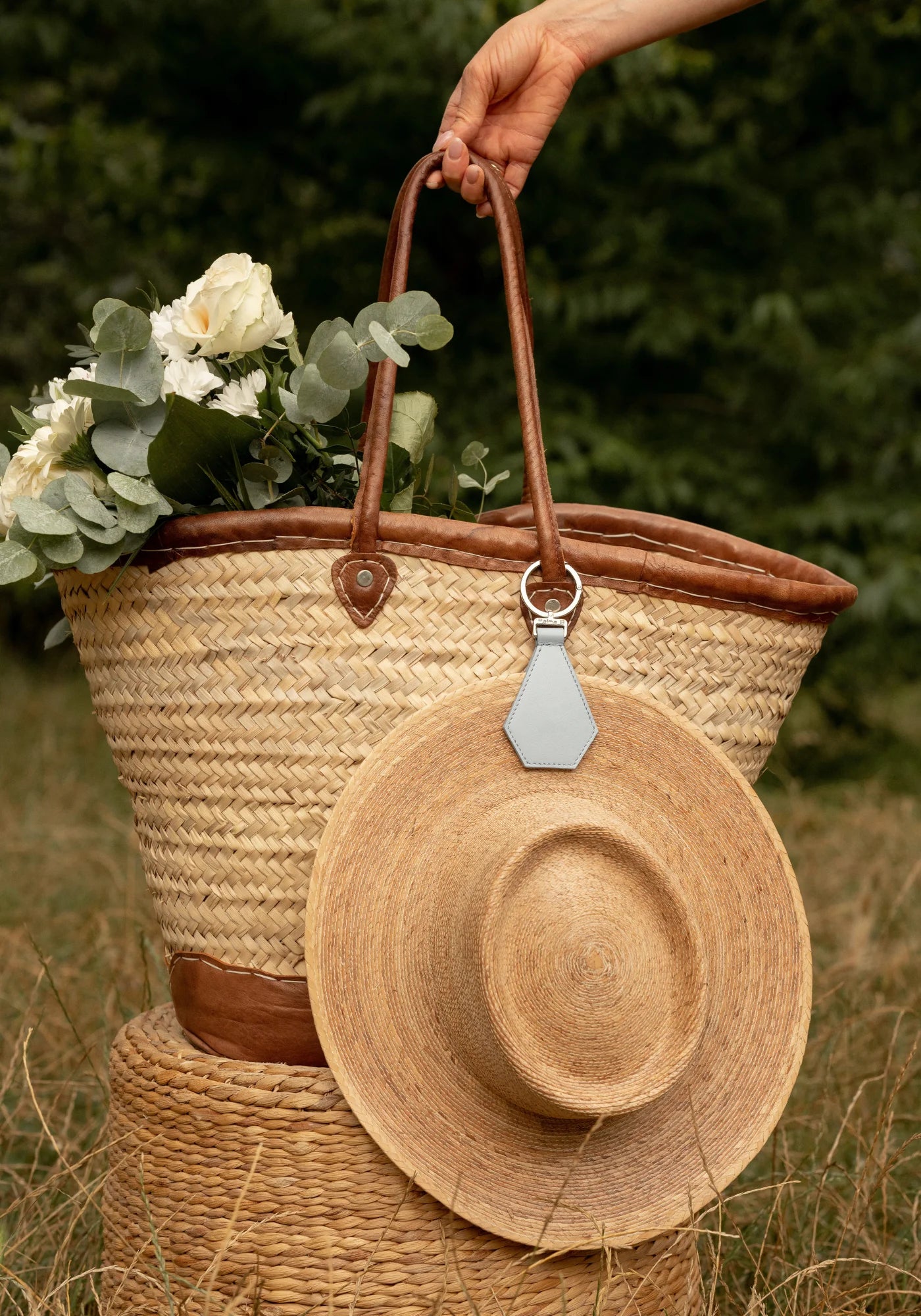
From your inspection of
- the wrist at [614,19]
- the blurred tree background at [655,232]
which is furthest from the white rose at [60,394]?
the blurred tree background at [655,232]

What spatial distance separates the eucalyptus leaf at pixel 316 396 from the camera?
1119mm

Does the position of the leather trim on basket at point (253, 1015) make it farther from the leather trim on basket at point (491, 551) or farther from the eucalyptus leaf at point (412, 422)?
the eucalyptus leaf at point (412, 422)

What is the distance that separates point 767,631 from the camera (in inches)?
46.7

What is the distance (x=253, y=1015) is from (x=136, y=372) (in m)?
0.60

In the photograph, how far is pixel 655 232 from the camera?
3.64 meters

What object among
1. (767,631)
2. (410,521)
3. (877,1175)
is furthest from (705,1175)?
(410,521)

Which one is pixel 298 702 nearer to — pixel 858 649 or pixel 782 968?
pixel 782 968

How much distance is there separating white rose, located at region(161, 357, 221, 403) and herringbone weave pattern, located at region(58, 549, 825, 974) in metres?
0.16

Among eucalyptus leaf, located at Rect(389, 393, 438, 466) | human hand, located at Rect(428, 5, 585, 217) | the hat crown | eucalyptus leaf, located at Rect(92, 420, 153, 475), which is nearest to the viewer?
the hat crown

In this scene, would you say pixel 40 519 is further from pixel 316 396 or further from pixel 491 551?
pixel 491 551

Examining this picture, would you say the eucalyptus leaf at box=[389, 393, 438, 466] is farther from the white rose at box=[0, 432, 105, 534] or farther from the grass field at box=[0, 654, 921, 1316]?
the grass field at box=[0, 654, 921, 1316]

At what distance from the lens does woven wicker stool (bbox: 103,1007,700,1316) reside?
107cm

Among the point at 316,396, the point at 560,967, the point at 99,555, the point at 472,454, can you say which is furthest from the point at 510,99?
the point at 560,967

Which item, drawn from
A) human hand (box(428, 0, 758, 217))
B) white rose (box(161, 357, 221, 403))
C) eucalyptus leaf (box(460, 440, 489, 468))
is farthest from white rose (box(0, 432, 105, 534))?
human hand (box(428, 0, 758, 217))
